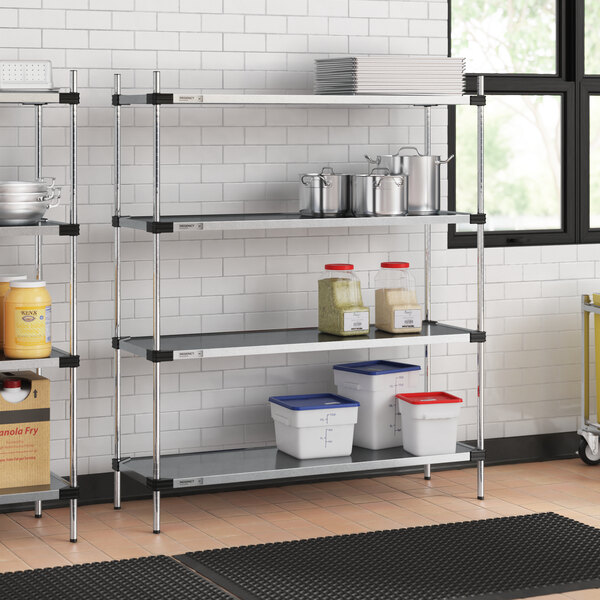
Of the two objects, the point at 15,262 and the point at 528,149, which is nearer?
the point at 15,262

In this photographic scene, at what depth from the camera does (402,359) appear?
6016 mm

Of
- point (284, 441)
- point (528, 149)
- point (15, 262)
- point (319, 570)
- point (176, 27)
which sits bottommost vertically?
point (319, 570)

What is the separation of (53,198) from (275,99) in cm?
105

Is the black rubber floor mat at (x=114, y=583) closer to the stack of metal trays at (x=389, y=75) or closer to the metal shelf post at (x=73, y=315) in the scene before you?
the metal shelf post at (x=73, y=315)

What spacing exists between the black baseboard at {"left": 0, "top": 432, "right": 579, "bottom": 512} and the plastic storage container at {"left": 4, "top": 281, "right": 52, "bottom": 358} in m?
0.90

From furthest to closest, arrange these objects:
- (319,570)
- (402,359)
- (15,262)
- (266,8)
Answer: (402,359)
(266,8)
(15,262)
(319,570)

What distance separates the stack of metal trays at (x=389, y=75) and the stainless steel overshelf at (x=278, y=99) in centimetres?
5

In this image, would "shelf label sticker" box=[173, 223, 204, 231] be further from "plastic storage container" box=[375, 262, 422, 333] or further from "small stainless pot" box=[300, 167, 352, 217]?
"plastic storage container" box=[375, 262, 422, 333]

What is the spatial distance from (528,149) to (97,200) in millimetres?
2312

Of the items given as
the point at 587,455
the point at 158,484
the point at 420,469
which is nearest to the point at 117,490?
the point at 158,484

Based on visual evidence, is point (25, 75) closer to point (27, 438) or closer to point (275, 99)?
point (275, 99)

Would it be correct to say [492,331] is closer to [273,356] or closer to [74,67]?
[273,356]

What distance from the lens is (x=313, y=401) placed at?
557cm

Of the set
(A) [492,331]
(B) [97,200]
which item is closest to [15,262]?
(B) [97,200]
